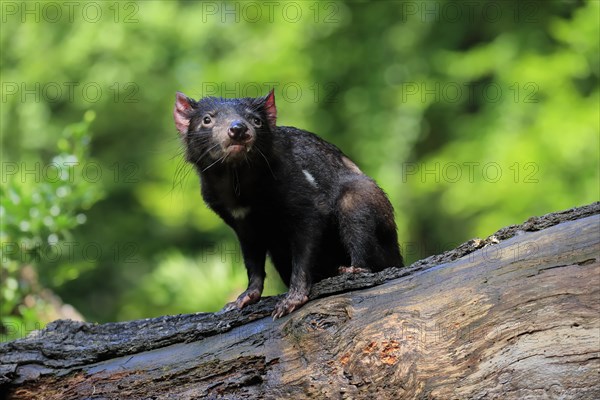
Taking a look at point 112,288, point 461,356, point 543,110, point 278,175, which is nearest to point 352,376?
point 461,356

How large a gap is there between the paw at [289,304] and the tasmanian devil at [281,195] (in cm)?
15

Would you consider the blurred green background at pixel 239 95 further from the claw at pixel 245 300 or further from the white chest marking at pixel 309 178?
the white chest marking at pixel 309 178

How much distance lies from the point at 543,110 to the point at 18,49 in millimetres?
A: 11016

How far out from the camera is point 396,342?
196 inches

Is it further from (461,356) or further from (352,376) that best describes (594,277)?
(352,376)

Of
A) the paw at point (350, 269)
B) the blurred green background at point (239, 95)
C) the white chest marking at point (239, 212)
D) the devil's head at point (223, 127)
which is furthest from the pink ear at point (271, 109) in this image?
Answer: the blurred green background at point (239, 95)

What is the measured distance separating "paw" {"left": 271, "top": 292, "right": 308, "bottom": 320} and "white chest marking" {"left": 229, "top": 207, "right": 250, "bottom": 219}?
35.6 inches

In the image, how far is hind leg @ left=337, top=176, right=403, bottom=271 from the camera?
6.51 meters

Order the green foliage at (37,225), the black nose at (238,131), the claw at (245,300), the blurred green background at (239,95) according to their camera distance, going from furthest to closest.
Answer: the blurred green background at (239,95) < the green foliage at (37,225) < the claw at (245,300) < the black nose at (238,131)

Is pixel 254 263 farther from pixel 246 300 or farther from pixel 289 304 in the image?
pixel 289 304

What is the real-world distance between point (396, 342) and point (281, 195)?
1.73 meters

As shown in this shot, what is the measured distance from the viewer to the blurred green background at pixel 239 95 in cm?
1027

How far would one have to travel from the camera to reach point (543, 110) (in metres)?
12.8

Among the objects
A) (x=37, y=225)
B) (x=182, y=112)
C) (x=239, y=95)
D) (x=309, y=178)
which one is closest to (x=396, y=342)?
(x=309, y=178)
